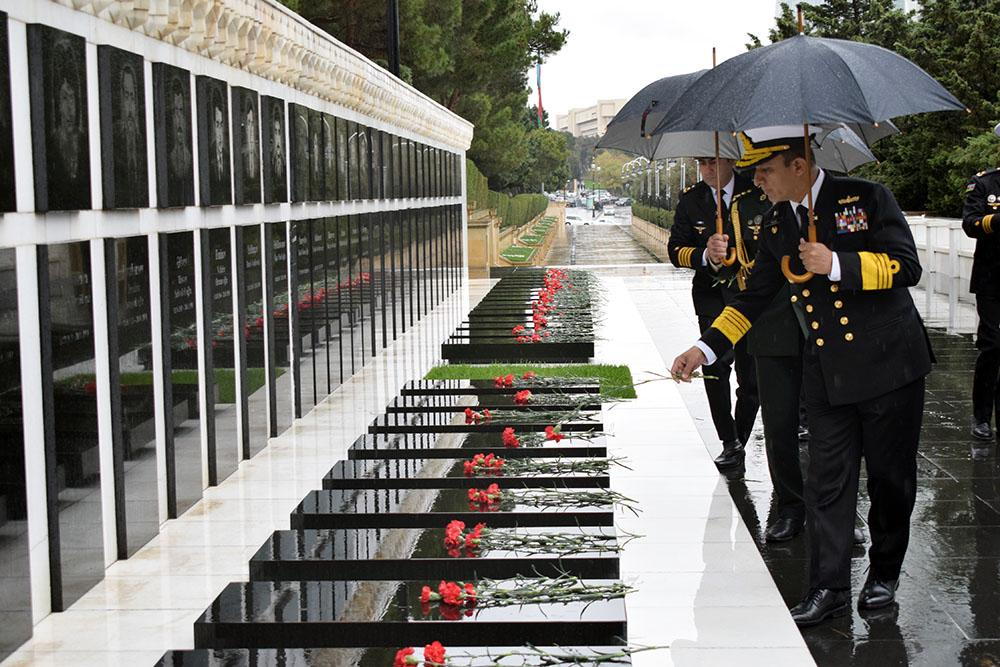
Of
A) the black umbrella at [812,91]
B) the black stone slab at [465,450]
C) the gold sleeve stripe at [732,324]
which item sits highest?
the black umbrella at [812,91]

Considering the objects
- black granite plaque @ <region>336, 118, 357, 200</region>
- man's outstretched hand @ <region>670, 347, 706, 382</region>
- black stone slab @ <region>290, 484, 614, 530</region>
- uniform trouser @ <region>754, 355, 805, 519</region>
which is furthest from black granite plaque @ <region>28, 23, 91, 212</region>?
black granite plaque @ <region>336, 118, 357, 200</region>

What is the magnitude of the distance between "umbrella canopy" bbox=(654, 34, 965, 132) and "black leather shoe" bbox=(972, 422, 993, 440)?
14.6 ft

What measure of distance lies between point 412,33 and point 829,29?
1610cm

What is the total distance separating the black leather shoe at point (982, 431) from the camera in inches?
371

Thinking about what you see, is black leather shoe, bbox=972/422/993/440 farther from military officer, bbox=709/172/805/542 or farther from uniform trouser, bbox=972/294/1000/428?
military officer, bbox=709/172/805/542

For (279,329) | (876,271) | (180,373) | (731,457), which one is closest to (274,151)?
(279,329)

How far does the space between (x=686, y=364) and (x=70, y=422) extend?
2613 mm

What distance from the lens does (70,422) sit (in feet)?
20.3

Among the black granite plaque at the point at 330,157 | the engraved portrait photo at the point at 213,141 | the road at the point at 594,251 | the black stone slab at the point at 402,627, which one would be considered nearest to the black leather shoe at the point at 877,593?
the black stone slab at the point at 402,627

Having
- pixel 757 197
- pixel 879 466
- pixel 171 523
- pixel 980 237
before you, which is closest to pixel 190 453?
pixel 171 523

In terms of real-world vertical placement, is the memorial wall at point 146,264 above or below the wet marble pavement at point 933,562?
above

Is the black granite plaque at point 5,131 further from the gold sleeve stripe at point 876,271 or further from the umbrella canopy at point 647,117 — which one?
the umbrella canopy at point 647,117

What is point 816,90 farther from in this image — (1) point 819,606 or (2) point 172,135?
(2) point 172,135

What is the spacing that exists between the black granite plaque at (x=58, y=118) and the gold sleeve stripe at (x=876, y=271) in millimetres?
3269
